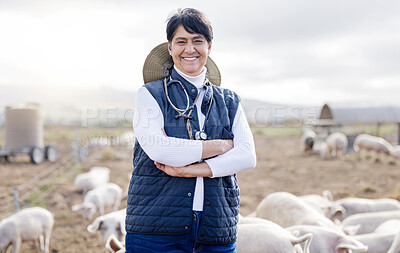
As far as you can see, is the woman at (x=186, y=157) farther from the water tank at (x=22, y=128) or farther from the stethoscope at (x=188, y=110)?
the water tank at (x=22, y=128)

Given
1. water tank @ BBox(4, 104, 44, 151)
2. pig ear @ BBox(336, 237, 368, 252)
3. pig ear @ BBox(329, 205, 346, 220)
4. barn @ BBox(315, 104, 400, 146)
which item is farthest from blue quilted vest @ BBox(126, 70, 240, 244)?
barn @ BBox(315, 104, 400, 146)

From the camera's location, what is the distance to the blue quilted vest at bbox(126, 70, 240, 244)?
1.98m

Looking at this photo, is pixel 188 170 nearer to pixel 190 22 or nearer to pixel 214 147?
pixel 214 147

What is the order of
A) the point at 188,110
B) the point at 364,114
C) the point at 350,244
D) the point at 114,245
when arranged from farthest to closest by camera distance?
the point at 364,114 → the point at 350,244 → the point at 114,245 → the point at 188,110

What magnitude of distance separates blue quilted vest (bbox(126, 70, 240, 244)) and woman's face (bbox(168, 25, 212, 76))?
0.07 meters

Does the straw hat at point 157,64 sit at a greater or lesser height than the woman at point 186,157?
greater

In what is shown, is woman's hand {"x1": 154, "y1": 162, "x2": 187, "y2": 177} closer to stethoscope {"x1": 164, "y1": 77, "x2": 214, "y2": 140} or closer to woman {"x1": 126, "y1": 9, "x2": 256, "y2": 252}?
woman {"x1": 126, "y1": 9, "x2": 256, "y2": 252}

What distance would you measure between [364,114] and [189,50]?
92.8ft

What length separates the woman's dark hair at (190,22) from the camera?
2086 mm

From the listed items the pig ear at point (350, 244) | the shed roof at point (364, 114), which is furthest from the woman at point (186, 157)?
the shed roof at point (364, 114)

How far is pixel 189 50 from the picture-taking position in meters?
2.12

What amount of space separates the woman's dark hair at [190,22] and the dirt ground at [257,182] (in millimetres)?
4676

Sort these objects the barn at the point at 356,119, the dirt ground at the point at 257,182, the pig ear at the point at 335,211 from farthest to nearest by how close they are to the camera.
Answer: the barn at the point at 356,119 → the dirt ground at the point at 257,182 → the pig ear at the point at 335,211

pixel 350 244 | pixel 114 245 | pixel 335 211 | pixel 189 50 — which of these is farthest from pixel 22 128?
pixel 189 50
